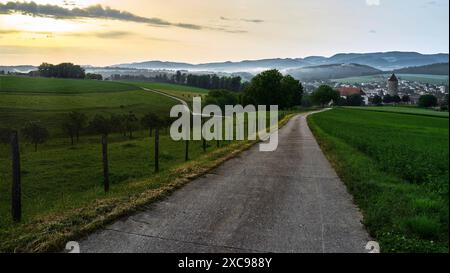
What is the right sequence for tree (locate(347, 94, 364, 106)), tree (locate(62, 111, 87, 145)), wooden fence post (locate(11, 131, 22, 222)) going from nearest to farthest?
wooden fence post (locate(11, 131, 22, 222)) → tree (locate(62, 111, 87, 145)) → tree (locate(347, 94, 364, 106))

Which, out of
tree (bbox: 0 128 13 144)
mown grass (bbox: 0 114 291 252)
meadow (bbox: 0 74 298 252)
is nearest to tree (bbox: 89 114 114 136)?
meadow (bbox: 0 74 298 252)

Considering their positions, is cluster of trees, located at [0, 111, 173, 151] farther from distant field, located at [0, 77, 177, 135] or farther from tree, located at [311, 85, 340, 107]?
tree, located at [311, 85, 340, 107]

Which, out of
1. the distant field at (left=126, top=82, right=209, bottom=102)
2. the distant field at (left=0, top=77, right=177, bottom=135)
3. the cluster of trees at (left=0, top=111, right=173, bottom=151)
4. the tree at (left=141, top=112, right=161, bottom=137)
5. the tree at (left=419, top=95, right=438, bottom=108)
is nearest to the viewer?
the tree at (left=419, top=95, right=438, bottom=108)

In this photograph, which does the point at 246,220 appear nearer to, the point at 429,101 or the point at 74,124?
the point at 429,101

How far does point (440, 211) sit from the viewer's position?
945cm

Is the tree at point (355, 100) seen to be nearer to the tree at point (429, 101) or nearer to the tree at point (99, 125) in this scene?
the tree at point (99, 125)

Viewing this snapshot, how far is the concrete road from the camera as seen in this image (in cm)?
711

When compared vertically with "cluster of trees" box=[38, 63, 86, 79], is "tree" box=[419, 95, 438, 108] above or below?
below

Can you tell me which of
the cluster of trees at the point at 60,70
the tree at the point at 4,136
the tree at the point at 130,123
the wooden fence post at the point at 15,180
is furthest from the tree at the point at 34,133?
the wooden fence post at the point at 15,180

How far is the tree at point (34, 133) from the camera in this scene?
53500 mm

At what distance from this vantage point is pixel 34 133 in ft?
177

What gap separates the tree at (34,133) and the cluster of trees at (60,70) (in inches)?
1284

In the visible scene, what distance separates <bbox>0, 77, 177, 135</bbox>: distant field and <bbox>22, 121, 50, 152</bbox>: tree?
240cm
